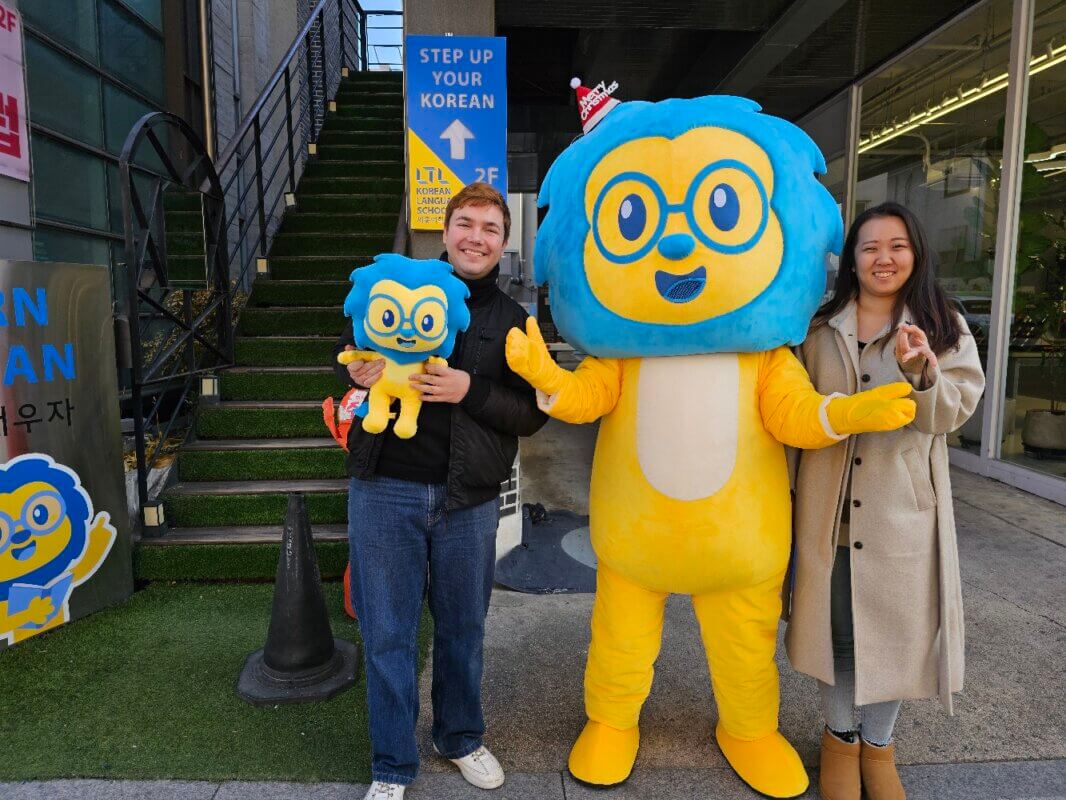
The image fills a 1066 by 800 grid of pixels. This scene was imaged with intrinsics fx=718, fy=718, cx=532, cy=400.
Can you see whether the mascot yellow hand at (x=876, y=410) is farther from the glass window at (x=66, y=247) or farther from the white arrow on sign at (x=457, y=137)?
the glass window at (x=66, y=247)

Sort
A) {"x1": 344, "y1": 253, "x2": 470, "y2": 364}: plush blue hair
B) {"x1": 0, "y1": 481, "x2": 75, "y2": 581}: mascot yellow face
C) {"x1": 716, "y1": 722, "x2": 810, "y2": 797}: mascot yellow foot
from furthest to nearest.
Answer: {"x1": 0, "y1": 481, "x2": 75, "y2": 581}: mascot yellow face → {"x1": 716, "y1": 722, "x2": 810, "y2": 797}: mascot yellow foot → {"x1": 344, "y1": 253, "x2": 470, "y2": 364}: plush blue hair

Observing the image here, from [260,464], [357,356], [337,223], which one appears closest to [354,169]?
[337,223]

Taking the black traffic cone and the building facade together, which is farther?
the building facade

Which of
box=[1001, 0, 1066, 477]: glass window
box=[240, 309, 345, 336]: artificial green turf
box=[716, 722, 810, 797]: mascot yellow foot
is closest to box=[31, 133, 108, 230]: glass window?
box=[240, 309, 345, 336]: artificial green turf

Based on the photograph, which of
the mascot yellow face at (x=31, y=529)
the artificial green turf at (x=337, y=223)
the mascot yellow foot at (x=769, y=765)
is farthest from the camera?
the artificial green turf at (x=337, y=223)

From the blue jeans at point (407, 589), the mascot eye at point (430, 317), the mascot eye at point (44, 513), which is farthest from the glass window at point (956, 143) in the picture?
the mascot eye at point (44, 513)

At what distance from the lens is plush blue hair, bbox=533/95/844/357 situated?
2188 mm

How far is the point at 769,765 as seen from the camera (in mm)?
2416

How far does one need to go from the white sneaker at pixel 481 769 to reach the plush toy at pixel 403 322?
3.88 ft

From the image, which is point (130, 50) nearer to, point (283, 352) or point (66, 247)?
point (66, 247)

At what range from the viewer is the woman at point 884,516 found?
217 cm

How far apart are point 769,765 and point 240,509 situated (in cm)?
326

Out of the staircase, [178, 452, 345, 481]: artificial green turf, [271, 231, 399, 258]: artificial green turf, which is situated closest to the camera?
the staircase

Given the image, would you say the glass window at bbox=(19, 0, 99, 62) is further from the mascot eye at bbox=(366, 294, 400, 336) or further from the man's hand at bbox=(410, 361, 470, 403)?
the man's hand at bbox=(410, 361, 470, 403)
